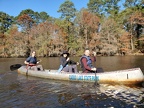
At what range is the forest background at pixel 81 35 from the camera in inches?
1761

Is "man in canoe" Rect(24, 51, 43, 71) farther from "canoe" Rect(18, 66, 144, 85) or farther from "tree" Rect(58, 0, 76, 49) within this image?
"tree" Rect(58, 0, 76, 49)

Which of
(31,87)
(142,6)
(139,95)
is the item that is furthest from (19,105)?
(142,6)

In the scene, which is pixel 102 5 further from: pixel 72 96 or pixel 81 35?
pixel 72 96

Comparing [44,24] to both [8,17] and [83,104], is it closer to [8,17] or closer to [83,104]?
[8,17]

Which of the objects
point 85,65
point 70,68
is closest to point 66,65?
point 70,68

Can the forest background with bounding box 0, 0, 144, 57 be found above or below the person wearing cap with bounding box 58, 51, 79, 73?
above

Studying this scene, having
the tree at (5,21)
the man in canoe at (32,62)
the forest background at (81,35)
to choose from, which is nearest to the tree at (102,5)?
the forest background at (81,35)

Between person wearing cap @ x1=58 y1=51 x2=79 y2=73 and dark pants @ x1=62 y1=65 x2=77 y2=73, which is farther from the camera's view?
dark pants @ x1=62 y1=65 x2=77 y2=73

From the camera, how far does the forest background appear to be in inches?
1761

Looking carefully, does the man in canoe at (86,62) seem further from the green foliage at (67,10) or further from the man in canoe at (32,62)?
the green foliage at (67,10)

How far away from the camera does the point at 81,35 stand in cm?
4822

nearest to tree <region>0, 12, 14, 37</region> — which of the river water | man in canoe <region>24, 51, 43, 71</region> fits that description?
man in canoe <region>24, 51, 43, 71</region>

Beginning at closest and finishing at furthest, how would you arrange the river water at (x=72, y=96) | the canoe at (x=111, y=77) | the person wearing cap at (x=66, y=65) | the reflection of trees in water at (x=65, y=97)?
1. the river water at (x=72, y=96)
2. the reflection of trees in water at (x=65, y=97)
3. the canoe at (x=111, y=77)
4. the person wearing cap at (x=66, y=65)

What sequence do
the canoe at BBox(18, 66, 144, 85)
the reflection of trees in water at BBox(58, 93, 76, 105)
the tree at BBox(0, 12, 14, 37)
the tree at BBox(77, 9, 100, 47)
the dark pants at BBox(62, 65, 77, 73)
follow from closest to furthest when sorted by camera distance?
the reflection of trees in water at BBox(58, 93, 76, 105) → the canoe at BBox(18, 66, 144, 85) → the dark pants at BBox(62, 65, 77, 73) → the tree at BBox(77, 9, 100, 47) → the tree at BBox(0, 12, 14, 37)
